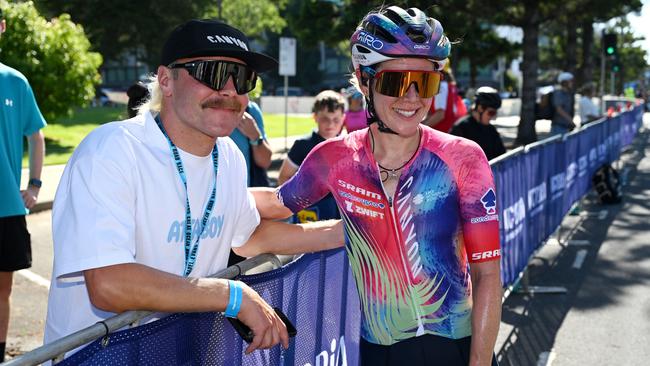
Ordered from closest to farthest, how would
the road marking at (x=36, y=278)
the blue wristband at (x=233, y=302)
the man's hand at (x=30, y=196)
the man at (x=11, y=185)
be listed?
1. the blue wristband at (x=233, y=302)
2. the man at (x=11, y=185)
3. the man's hand at (x=30, y=196)
4. the road marking at (x=36, y=278)

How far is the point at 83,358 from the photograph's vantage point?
1938 mm

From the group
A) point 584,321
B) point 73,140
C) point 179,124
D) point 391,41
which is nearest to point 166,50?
point 179,124

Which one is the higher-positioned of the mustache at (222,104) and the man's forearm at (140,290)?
the mustache at (222,104)

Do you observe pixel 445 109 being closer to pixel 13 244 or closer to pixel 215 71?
pixel 13 244

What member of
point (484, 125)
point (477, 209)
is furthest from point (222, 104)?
point (484, 125)

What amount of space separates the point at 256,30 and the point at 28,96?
218 feet

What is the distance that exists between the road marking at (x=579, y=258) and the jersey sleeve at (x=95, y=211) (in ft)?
25.0

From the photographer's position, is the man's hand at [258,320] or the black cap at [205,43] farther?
the black cap at [205,43]

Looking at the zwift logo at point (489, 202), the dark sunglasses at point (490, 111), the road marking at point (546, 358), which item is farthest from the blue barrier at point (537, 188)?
the zwift logo at point (489, 202)

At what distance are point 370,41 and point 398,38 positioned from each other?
0.39 ft

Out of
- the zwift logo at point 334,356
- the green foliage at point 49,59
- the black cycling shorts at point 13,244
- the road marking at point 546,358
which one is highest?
the green foliage at point 49,59

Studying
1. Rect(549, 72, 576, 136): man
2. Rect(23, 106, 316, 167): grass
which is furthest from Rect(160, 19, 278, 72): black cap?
Rect(23, 106, 316, 167): grass

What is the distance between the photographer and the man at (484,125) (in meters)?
7.95

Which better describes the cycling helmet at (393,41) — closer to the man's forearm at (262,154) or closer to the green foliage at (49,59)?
the man's forearm at (262,154)
